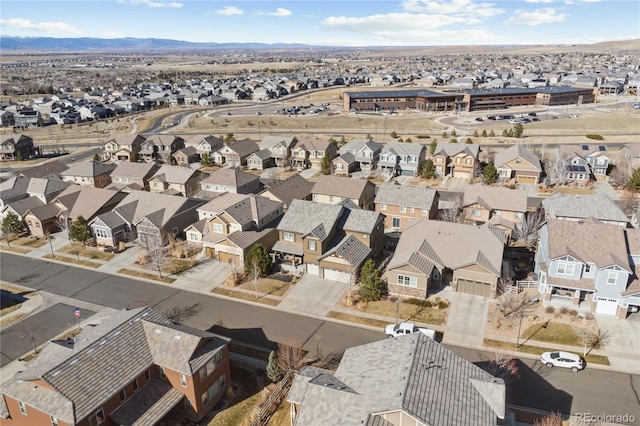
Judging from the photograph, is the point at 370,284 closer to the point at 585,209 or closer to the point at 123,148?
the point at 585,209

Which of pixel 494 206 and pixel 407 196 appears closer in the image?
pixel 494 206

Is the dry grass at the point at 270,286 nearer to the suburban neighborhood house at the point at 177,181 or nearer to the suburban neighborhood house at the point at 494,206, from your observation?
the suburban neighborhood house at the point at 494,206

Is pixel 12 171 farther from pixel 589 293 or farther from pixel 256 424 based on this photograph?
pixel 589 293

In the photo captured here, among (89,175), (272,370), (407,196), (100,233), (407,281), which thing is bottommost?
(272,370)

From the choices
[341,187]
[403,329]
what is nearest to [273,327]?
[403,329]

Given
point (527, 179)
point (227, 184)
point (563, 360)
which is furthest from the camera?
point (527, 179)

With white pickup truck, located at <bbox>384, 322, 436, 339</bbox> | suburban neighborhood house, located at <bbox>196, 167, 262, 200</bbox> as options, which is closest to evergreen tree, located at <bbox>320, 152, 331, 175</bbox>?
suburban neighborhood house, located at <bbox>196, 167, 262, 200</bbox>

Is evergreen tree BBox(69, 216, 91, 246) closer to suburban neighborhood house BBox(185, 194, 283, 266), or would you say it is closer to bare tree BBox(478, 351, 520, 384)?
suburban neighborhood house BBox(185, 194, 283, 266)

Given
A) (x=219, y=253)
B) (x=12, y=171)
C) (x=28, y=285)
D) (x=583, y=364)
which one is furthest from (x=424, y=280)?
(x=12, y=171)

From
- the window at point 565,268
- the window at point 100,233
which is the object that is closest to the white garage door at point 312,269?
the window at point 565,268
